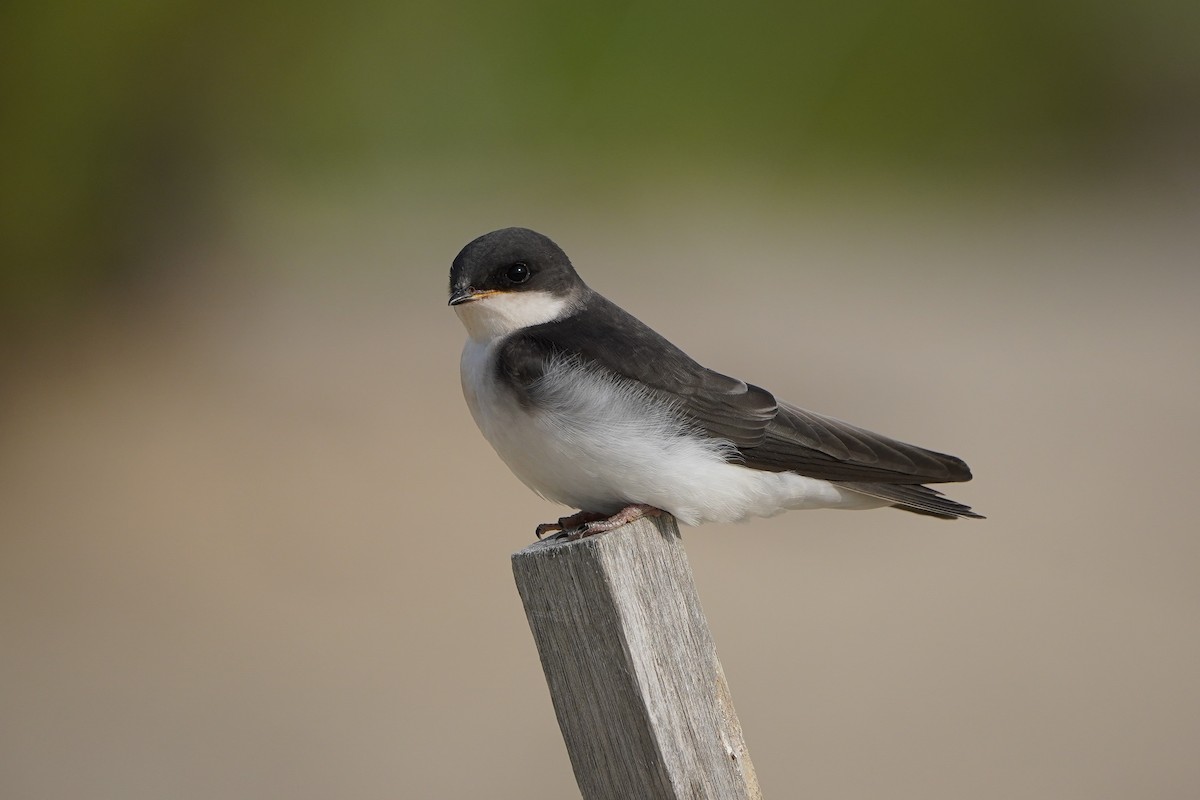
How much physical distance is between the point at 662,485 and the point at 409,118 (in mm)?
6933

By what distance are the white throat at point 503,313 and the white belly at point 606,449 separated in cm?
20

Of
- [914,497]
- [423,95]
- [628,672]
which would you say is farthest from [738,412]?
[423,95]

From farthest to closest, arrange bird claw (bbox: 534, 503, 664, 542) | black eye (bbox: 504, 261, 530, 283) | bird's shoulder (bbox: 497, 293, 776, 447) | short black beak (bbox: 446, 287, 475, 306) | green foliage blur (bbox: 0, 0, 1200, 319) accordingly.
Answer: green foliage blur (bbox: 0, 0, 1200, 319)
black eye (bbox: 504, 261, 530, 283)
short black beak (bbox: 446, 287, 475, 306)
bird's shoulder (bbox: 497, 293, 776, 447)
bird claw (bbox: 534, 503, 664, 542)

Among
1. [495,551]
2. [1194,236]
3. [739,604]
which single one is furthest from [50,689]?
[1194,236]

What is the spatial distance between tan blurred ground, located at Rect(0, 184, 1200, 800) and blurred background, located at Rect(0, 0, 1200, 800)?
0.09ft

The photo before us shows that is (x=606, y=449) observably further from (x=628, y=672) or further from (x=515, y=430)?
(x=628, y=672)

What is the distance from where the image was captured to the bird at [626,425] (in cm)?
296

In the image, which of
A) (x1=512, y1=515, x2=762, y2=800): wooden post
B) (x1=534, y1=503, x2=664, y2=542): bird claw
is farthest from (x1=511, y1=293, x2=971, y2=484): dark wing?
(x1=512, y1=515, x2=762, y2=800): wooden post

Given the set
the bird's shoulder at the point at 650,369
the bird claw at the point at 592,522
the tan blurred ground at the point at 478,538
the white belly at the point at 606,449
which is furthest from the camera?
the tan blurred ground at the point at 478,538

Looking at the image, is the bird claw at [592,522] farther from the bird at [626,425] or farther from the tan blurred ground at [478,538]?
the tan blurred ground at [478,538]

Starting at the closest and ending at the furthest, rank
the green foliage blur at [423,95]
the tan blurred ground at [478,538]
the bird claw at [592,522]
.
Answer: the bird claw at [592,522] → the tan blurred ground at [478,538] → the green foliage blur at [423,95]

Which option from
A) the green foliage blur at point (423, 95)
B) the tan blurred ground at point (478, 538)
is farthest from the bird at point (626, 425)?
the green foliage blur at point (423, 95)

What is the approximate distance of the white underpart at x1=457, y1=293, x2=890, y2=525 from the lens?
2945 millimetres

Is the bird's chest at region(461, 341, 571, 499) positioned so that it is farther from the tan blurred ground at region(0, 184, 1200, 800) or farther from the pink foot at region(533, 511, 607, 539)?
the tan blurred ground at region(0, 184, 1200, 800)
